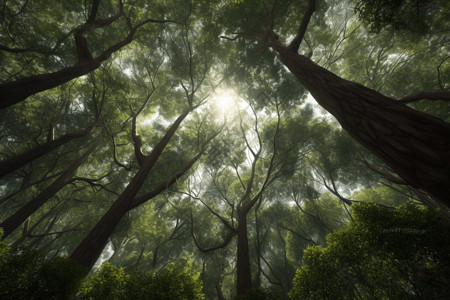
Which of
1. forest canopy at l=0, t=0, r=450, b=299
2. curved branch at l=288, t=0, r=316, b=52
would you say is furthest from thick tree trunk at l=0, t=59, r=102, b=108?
curved branch at l=288, t=0, r=316, b=52

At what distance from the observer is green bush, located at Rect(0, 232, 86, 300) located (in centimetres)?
283

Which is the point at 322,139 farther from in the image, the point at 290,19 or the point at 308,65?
the point at 308,65

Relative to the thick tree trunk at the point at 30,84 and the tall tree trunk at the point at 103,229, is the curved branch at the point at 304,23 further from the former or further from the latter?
the tall tree trunk at the point at 103,229

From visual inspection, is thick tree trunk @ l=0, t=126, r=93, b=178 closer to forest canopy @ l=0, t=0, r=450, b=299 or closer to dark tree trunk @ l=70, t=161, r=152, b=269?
forest canopy @ l=0, t=0, r=450, b=299

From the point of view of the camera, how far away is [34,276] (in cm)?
308

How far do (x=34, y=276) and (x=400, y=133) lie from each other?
6531mm

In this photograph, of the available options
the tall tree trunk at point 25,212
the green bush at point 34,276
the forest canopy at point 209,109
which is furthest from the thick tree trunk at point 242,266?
the tall tree trunk at point 25,212

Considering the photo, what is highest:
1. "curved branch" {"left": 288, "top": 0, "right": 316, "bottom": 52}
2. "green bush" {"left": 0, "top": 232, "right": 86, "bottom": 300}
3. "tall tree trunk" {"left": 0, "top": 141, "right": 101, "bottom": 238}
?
"curved branch" {"left": 288, "top": 0, "right": 316, "bottom": 52}

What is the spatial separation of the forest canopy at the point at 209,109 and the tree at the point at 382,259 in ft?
0.28

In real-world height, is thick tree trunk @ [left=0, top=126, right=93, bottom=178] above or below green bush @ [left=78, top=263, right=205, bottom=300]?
above

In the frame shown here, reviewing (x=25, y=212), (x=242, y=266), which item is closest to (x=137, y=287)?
(x=242, y=266)

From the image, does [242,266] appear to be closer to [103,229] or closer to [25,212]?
[103,229]

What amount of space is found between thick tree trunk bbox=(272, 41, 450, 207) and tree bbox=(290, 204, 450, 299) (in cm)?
309

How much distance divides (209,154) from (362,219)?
947cm
